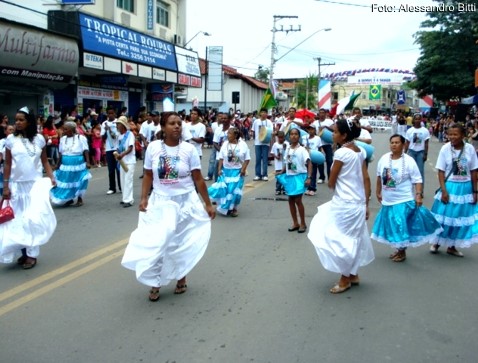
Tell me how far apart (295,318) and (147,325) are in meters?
1.26

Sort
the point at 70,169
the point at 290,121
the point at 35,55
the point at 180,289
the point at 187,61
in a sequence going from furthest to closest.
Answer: the point at 187,61 < the point at 35,55 < the point at 290,121 < the point at 70,169 < the point at 180,289

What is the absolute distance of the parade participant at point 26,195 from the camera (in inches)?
230

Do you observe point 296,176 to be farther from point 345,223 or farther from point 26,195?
point 26,195

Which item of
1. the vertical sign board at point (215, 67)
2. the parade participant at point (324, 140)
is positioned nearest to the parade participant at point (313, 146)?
the parade participant at point (324, 140)

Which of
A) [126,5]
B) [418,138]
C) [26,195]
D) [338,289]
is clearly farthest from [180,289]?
[126,5]

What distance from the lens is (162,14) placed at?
105 ft

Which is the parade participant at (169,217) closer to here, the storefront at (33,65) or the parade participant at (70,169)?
the parade participant at (70,169)

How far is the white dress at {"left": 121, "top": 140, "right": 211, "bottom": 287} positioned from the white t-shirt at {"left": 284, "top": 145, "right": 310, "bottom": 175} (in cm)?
338

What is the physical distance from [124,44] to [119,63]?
124 cm

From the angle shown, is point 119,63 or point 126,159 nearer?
point 126,159

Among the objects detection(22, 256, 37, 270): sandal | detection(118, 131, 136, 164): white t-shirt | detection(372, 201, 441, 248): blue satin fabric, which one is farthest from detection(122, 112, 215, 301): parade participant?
detection(118, 131, 136, 164): white t-shirt

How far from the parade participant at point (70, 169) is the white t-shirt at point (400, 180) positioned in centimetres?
604

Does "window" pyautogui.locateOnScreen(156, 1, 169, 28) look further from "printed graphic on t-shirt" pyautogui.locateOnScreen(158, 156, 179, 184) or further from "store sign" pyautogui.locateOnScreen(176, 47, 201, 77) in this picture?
"printed graphic on t-shirt" pyautogui.locateOnScreen(158, 156, 179, 184)

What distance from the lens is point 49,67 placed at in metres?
18.7
